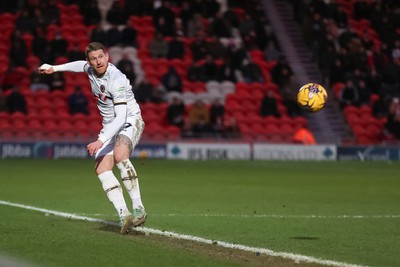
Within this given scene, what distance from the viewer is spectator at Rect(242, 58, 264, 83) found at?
29.8m

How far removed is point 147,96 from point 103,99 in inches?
685

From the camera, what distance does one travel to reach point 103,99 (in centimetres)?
1009

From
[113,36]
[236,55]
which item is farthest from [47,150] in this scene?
[236,55]

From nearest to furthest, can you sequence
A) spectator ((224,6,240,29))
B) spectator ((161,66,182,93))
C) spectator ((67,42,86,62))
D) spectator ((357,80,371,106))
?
spectator ((67,42,86,62))
spectator ((161,66,182,93))
spectator ((357,80,371,106))
spectator ((224,6,240,29))

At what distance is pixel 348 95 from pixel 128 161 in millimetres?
20922

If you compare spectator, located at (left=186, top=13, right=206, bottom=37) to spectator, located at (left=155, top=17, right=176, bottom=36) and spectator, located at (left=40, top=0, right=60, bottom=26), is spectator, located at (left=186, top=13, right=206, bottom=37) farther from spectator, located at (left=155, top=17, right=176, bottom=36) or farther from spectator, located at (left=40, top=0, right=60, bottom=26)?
spectator, located at (left=40, top=0, right=60, bottom=26)

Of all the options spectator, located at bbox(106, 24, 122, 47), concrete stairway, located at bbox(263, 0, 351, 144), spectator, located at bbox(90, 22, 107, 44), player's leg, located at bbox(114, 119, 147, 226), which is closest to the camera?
player's leg, located at bbox(114, 119, 147, 226)

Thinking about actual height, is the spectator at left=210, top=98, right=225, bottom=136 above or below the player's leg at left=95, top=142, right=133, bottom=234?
below

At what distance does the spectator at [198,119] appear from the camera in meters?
27.0

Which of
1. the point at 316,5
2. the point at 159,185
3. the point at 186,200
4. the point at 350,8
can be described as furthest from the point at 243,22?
the point at 186,200

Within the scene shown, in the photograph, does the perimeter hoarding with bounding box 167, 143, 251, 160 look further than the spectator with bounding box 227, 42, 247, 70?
No

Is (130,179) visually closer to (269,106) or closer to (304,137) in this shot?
(304,137)

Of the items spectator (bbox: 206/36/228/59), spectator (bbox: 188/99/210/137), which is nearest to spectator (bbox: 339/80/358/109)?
spectator (bbox: 206/36/228/59)

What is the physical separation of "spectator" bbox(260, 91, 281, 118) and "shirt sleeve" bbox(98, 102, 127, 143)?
62.6ft
